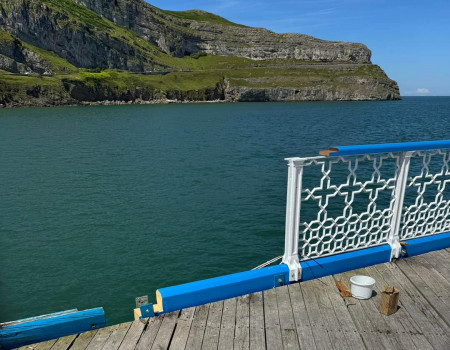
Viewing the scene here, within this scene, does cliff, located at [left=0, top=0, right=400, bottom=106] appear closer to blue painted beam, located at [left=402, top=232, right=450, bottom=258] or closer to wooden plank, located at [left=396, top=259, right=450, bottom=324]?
blue painted beam, located at [left=402, top=232, right=450, bottom=258]

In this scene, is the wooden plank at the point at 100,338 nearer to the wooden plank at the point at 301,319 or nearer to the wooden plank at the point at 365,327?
the wooden plank at the point at 301,319

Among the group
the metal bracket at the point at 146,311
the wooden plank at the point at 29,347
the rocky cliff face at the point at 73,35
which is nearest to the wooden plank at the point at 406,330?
the metal bracket at the point at 146,311

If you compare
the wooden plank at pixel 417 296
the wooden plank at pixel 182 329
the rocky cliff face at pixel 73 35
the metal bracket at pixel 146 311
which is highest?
the rocky cliff face at pixel 73 35

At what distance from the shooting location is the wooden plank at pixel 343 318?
4.11 metres

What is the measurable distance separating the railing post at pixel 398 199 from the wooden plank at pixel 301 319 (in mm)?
1968

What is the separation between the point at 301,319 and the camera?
14.8ft

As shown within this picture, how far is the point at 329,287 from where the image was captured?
5238mm

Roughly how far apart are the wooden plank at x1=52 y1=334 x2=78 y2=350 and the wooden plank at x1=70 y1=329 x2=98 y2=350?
1.9 inches

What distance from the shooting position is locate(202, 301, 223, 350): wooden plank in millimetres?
4072

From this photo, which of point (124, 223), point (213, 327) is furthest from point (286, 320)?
point (124, 223)

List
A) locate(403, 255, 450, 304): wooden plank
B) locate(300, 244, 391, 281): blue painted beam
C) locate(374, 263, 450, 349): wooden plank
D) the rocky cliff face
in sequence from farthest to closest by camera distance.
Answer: the rocky cliff face
locate(300, 244, 391, 281): blue painted beam
locate(403, 255, 450, 304): wooden plank
locate(374, 263, 450, 349): wooden plank

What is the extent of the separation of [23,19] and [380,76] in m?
171

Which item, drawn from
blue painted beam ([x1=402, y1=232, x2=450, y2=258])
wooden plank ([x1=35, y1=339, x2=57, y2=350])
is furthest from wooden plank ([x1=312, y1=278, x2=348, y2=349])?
wooden plank ([x1=35, y1=339, x2=57, y2=350])

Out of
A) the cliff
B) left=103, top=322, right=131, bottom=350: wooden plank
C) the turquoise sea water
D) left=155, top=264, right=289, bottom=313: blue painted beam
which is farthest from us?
the cliff
